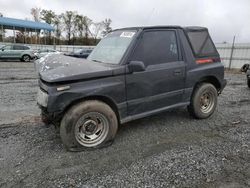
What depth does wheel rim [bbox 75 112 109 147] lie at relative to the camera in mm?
→ 3297

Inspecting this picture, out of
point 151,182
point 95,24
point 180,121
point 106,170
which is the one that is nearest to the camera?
point 151,182

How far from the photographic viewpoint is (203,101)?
15.6 ft

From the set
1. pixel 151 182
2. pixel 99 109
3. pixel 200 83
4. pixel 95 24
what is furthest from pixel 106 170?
pixel 95 24

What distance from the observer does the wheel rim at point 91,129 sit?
3297 millimetres

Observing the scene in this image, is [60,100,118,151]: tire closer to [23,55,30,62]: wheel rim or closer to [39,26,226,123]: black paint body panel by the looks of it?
[39,26,226,123]: black paint body panel

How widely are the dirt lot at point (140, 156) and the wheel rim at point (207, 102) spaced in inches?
10.6

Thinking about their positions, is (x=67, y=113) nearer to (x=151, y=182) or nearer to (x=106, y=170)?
(x=106, y=170)

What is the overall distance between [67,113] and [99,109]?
490mm

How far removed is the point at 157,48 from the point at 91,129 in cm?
188

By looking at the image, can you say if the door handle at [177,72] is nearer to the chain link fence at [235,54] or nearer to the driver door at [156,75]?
the driver door at [156,75]

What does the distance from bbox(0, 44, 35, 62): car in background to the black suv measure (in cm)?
1837

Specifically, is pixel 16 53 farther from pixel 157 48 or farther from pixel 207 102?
pixel 207 102

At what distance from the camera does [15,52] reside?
19.8 metres

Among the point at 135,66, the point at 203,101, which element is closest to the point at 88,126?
the point at 135,66
